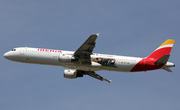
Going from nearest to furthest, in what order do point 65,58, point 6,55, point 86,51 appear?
point 86,51
point 65,58
point 6,55

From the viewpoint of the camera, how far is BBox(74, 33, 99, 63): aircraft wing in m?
50.8

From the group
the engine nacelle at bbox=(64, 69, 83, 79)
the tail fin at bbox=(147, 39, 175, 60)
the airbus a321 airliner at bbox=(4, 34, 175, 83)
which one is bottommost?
the engine nacelle at bbox=(64, 69, 83, 79)

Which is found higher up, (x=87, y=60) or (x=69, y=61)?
(x=87, y=60)

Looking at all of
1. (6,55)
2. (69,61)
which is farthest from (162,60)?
(6,55)

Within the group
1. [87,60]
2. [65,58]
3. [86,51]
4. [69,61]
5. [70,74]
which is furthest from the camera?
[70,74]

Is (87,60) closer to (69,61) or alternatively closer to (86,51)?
(86,51)

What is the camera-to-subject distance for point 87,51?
53.4 m

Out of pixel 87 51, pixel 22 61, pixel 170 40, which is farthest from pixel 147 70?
pixel 22 61

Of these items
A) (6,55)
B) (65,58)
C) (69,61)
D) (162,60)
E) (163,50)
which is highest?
(163,50)

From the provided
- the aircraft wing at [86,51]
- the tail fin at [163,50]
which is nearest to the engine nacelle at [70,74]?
the aircraft wing at [86,51]

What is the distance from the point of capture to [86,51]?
175ft

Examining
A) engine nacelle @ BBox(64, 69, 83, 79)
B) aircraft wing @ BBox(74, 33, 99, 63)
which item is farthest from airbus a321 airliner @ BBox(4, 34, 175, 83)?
engine nacelle @ BBox(64, 69, 83, 79)

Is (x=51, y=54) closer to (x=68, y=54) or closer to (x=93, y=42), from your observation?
(x=68, y=54)

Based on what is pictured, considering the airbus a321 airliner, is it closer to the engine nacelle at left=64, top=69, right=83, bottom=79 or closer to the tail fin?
the tail fin
